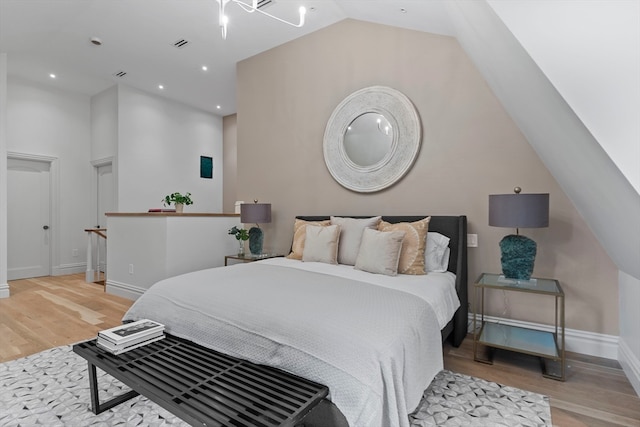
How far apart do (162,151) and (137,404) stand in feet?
17.5

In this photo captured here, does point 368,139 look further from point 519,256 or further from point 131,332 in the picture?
point 131,332

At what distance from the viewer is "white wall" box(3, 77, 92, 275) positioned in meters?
5.49

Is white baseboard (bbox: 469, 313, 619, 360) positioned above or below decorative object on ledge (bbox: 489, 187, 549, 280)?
below

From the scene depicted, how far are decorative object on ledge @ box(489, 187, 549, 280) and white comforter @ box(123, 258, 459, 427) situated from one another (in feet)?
2.04

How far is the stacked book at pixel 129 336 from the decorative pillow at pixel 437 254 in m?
2.12

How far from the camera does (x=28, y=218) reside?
5.64 m

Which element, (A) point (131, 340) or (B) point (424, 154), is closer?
(A) point (131, 340)

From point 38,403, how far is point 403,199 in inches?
125

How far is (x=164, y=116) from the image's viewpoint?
637 cm

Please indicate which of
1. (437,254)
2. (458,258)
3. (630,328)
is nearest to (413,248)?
(437,254)

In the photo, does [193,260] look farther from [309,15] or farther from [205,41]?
[309,15]

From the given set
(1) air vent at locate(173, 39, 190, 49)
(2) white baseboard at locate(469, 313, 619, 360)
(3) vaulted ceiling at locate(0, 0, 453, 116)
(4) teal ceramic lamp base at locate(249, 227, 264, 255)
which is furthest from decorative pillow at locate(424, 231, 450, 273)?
(1) air vent at locate(173, 39, 190, 49)

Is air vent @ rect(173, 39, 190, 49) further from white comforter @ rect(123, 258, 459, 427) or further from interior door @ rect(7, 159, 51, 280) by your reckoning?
interior door @ rect(7, 159, 51, 280)

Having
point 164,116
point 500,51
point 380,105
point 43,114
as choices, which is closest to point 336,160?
point 380,105
